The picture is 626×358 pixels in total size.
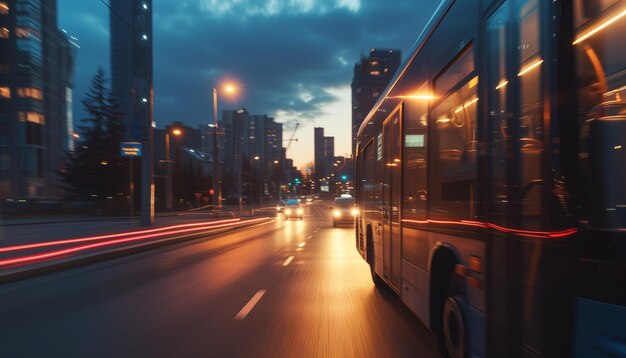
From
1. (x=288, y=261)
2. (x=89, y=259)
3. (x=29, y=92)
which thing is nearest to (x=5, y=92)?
(x=29, y=92)

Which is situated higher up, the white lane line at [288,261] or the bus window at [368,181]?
the bus window at [368,181]

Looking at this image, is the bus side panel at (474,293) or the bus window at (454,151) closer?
the bus side panel at (474,293)

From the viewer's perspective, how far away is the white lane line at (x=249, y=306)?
24.8 ft

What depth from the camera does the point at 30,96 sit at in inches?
2589

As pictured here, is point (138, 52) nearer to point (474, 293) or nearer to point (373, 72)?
point (474, 293)

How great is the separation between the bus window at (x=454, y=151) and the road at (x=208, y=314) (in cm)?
192

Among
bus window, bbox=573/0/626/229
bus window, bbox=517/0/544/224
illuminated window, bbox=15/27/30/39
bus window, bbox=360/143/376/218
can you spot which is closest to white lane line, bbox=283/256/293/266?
bus window, bbox=360/143/376/218

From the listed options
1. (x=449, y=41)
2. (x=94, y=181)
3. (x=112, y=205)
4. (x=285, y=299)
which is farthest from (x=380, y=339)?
(x=94, y=181)

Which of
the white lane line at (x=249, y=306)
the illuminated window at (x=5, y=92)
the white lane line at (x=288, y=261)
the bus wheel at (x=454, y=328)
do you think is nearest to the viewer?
the bus wheel at (x=454, y=328)

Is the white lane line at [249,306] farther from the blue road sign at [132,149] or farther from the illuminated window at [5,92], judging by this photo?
the illuminated window at [5,92]

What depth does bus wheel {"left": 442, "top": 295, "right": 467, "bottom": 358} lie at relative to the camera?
4.34 meters

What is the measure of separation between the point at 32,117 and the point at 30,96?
2.82m

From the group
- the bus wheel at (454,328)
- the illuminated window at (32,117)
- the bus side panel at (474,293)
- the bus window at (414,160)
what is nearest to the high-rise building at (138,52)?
the bus window at (414,160)

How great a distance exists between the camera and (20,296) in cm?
954
